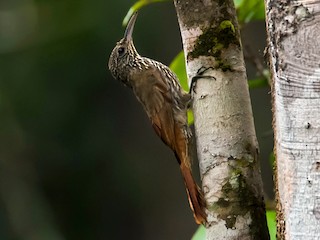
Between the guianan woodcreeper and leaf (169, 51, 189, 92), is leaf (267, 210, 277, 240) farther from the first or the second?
leaf (169, 51, 189, 92)

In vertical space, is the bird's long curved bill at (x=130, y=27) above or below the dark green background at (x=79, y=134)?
above

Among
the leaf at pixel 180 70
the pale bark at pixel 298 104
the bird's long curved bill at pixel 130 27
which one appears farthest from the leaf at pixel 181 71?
the pale bark at pixel 298 104

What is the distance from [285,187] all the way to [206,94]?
1.27ft

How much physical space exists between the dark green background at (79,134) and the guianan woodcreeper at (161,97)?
6.31ft

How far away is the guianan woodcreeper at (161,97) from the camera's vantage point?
77.4 inches

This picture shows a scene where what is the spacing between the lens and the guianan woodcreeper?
6.45ft

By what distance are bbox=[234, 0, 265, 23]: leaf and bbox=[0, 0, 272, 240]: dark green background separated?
229 centimetres

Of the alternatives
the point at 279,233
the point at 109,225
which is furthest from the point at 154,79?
the point at 109,225

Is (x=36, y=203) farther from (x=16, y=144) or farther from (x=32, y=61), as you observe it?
(x=32, y=61)

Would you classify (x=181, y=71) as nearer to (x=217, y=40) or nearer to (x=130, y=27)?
(x=130, y=27)

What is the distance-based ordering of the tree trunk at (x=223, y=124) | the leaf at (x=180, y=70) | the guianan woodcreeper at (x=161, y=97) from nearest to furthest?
1. the tree trunk at (x=223, y=124)
2. the guianan woodcreeper at (x=161, y=97)
3. the leaf at (x=180, y=70)

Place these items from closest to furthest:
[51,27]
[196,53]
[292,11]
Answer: [292,11] < [196,53] < [51,27]

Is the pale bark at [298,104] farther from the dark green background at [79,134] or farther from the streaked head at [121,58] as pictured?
the dark green background at [79,134]

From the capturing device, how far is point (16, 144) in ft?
15.3
